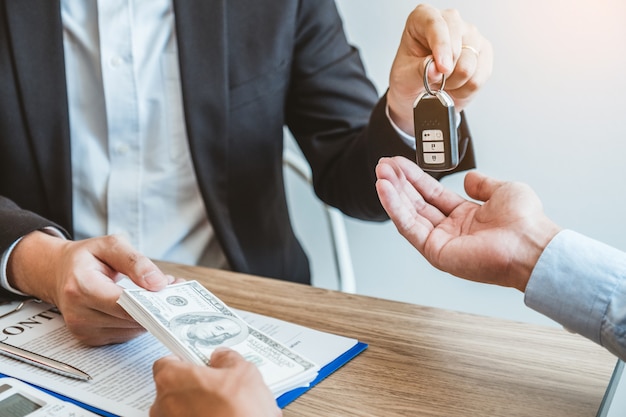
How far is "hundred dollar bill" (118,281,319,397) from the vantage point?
2.31ft

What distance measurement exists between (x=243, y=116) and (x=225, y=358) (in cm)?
72

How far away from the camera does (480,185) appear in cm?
87

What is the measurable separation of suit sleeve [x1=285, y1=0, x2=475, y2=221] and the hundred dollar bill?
1.78 ft

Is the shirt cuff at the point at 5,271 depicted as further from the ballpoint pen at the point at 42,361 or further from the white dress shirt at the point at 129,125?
the white dress shirt at the point at 129,125

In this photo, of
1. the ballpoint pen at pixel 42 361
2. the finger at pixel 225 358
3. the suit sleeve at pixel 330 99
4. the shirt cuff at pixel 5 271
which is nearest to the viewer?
the finger at pixel 225 358

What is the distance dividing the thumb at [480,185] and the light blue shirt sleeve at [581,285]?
0.12 metres

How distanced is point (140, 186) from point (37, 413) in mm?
614

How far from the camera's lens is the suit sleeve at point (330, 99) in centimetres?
135

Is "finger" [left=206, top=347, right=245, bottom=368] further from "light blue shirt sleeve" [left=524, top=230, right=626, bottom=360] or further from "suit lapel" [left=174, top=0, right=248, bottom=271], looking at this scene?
"suit lapel" [left=174, top=0, right=248, bottom=271]

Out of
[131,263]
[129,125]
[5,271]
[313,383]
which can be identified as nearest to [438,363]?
[313,383]

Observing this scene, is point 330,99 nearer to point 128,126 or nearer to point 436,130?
point 128,126

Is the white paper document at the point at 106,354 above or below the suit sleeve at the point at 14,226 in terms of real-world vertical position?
below

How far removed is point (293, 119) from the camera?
147cm

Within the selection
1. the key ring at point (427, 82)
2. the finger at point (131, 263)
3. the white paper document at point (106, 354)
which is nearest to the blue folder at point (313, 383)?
the white paper document at point (106, 354)
